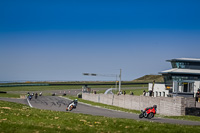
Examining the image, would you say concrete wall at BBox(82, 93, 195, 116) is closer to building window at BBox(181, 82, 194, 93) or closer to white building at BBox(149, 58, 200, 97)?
white building at BBox(149, 58, 200, 97)

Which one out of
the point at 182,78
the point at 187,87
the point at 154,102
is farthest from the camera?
the point at 182,78

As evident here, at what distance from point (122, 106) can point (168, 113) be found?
18725mm

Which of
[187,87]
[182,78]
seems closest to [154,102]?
[187,87]

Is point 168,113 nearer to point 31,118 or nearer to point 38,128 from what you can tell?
point 31,118

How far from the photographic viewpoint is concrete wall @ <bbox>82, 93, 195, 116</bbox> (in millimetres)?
34500

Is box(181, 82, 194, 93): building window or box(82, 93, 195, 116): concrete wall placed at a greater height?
box(181, 82, 194, 93): building window

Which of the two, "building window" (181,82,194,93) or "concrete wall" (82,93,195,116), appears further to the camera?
"building window" (181,82,194,93)

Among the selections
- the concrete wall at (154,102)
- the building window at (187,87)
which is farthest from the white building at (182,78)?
the concrete wall at (154,102)

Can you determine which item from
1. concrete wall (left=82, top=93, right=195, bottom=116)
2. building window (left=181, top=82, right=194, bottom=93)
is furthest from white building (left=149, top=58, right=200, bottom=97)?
concrete wall (left=82, top=93, right=195, bottom=116)

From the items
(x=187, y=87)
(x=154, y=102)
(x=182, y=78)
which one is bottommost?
(x=154, y=102)

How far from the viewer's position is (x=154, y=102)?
1665 inches

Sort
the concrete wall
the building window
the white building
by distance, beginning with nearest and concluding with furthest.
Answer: the concrete wall, the building window, the white building

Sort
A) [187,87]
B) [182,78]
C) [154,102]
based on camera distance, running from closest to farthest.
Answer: [154,102] < [187,87] < [182,78]

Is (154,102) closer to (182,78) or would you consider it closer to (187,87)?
(187,87)
